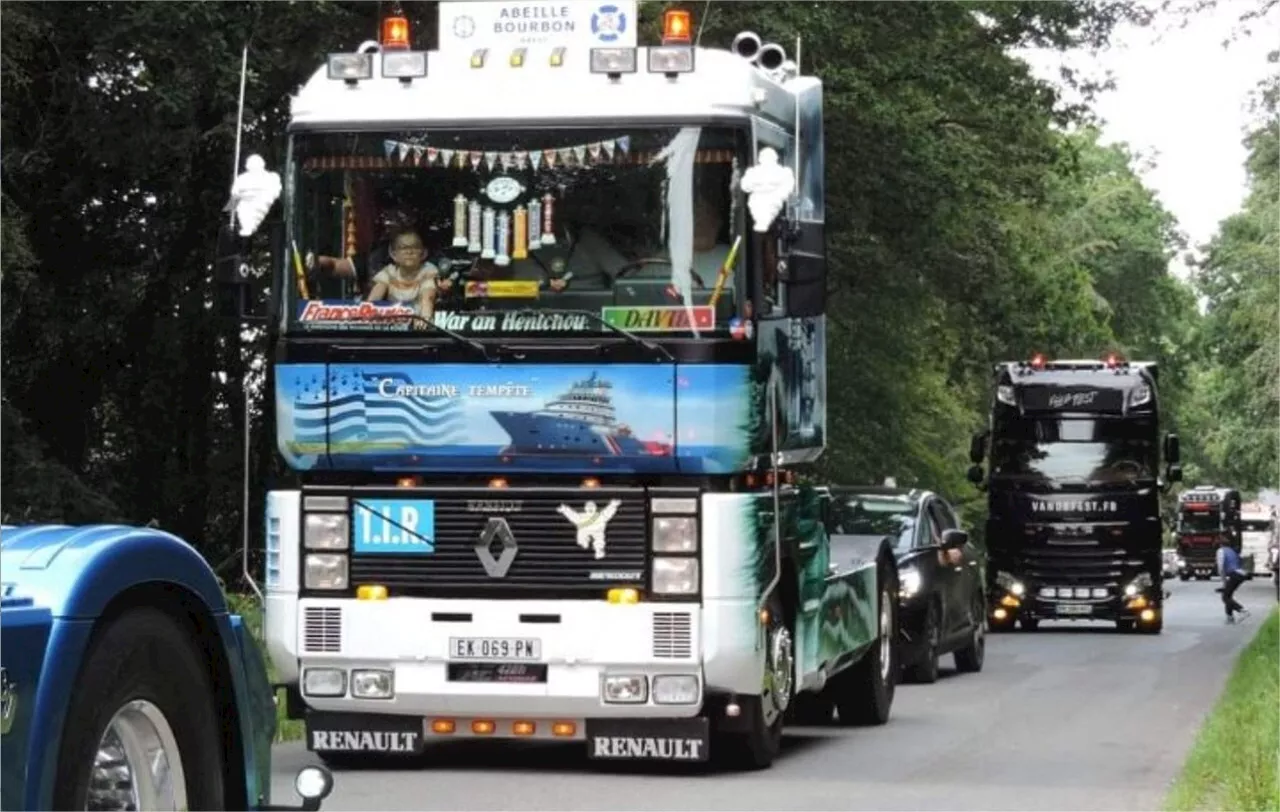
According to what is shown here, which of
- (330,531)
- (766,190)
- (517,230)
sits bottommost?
(330,531)

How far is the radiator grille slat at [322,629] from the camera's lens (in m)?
13.1

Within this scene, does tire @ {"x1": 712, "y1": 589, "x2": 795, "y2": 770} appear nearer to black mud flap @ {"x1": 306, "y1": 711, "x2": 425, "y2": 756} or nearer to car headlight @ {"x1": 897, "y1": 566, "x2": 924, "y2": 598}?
black mud flap @ {"x1": 306, "y1": 711, "x2": 425, "y2": 756}

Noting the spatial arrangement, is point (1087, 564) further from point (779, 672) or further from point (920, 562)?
point (779, 672)

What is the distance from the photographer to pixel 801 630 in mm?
14102

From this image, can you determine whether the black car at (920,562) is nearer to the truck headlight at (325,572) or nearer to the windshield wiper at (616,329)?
the truck headlight at (325,572)

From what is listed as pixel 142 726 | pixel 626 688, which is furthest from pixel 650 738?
pixel 142 726

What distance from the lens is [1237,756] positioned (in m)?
13.6

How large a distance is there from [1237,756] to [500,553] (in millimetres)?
4143

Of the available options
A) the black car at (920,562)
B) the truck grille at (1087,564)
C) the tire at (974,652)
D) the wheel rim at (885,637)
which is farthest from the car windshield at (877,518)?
the truck grille at (1087,564)

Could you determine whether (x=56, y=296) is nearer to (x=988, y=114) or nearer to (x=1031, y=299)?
(x=988, y=114)

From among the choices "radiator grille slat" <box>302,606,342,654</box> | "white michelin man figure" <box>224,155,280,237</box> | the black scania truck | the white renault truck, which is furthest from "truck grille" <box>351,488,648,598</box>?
the black scania truck

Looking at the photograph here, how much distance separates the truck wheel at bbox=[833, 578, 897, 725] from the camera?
1712 centimetres

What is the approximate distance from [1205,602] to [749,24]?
37.1 metres

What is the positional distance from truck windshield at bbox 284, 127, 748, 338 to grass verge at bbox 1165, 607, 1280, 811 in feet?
11.0
